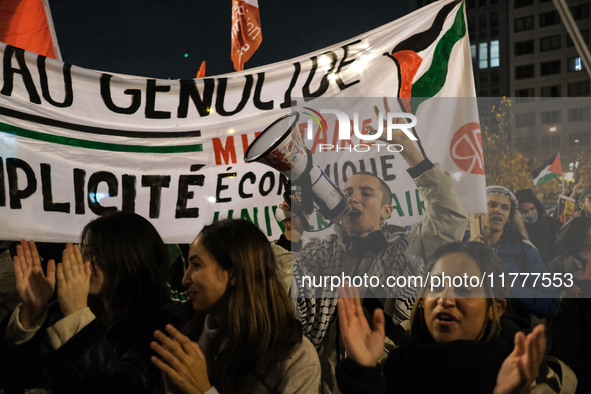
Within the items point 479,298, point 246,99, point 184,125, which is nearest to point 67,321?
Answer: point 184,125

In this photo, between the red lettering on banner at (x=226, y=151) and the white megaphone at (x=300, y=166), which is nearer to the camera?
the white megaphone at (x=300, y=166)

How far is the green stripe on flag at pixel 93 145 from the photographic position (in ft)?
10.1

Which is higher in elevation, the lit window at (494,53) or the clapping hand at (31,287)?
the lit window at (494,53)

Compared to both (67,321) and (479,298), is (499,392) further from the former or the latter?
(67,321)

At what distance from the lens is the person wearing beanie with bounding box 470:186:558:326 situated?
2617 mm

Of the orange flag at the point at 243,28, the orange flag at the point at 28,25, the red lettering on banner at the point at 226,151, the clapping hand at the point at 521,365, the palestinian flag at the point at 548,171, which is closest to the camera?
the clapping hand at the point at 521,365

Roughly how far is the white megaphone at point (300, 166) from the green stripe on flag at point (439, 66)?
26.6 inches

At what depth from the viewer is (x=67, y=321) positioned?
2693 mm

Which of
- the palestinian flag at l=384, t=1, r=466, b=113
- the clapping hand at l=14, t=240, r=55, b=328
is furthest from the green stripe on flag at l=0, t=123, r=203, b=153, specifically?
the palestinian flag at l=384, t=1, r=466, b=113

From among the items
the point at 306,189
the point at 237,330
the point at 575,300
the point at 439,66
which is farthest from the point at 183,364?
the point at 439,66

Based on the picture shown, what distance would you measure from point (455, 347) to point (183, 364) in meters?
1.09

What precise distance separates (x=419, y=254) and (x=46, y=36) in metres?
3.03

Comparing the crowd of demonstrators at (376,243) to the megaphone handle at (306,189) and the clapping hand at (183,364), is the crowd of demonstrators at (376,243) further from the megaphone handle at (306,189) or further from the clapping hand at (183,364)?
the clapping hand at (183,364)

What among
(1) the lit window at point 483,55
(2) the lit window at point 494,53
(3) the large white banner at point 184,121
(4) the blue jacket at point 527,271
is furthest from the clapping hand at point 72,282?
(1) the lit window at point 483,55
